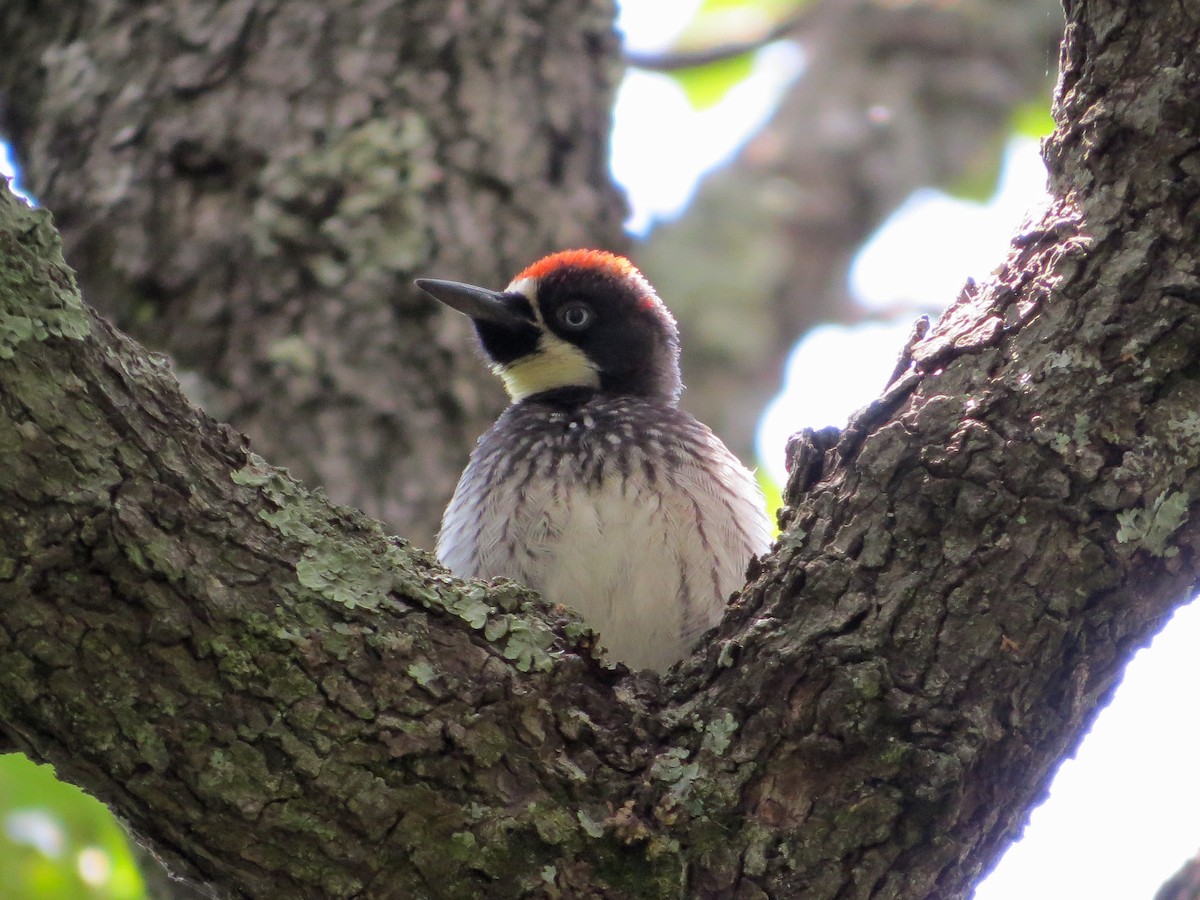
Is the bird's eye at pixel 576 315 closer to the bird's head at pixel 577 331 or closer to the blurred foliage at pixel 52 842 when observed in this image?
the bird's head at pixel 577 331

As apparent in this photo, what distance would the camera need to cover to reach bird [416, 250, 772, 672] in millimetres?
3578

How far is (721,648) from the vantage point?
2518 mm

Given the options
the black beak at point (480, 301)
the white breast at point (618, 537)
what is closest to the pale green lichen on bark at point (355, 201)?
the black beak at point (480, 301)

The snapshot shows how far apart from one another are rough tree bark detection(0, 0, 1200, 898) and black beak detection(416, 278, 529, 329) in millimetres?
1667

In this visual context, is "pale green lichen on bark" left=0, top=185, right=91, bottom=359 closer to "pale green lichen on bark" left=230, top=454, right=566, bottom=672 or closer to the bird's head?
"pale green lichen on bark" left=230, top=454, right=566, bottom=672

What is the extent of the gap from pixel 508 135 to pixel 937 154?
11.1 ft

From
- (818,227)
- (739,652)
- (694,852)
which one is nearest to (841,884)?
(694,852)

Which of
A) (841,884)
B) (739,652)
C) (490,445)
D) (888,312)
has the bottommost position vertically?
(841,884)

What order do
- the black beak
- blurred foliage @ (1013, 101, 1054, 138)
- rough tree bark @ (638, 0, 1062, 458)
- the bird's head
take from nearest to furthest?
the black beak, the bird's head, rough tree bark @ (638, 0, 1062, 458), blurred foliage @ (1013, 101, 1054, 138)

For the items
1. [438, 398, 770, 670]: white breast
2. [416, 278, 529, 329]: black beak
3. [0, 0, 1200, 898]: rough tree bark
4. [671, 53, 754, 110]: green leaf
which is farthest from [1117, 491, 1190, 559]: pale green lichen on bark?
[671, 53, 754, 110]: green leaf

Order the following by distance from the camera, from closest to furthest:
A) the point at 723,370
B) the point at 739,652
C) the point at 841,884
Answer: the point at 841,884 < the point at 739,652 < the point at 723,370

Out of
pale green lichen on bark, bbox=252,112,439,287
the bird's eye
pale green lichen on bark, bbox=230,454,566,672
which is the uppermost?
pale green lichen on bark, bbox=252,112,439,287

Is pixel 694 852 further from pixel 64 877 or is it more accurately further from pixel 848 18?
pixel 848 18

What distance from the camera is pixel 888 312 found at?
774cm
